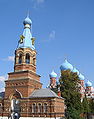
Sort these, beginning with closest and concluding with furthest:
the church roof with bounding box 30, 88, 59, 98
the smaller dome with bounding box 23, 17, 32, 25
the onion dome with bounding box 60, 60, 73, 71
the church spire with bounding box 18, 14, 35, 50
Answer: the church roof with bounding box 30, 88, 59, 98 → the church spire with bounding box 18, 14, 35, 50 → the smaller dome with bounding box 23, 17, 32, 25 → the onion dome with bounding box 60, 60, 73, 71

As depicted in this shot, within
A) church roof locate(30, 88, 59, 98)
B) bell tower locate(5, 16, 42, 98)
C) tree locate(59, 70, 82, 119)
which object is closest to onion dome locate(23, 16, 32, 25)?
bell tower locate(5, 16, 42, 98)

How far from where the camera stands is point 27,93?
108ft

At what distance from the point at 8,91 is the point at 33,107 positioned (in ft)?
18.1

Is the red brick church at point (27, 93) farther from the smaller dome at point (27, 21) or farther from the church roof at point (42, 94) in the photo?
the smaller dome at point (27, 21)

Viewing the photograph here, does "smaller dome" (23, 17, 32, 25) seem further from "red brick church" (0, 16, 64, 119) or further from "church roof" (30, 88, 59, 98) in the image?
"church roof" (30, 88, 59, 98)

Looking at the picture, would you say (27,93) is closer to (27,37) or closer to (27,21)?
(27,37)

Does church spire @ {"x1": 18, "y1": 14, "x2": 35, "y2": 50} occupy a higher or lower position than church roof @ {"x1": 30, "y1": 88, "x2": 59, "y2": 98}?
higher

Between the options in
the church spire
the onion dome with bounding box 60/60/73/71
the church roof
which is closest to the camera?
the church roof

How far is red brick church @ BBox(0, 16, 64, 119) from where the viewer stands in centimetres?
3180

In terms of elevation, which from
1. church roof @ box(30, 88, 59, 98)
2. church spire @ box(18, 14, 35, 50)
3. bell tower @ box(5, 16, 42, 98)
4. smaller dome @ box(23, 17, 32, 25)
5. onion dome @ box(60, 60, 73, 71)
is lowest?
church roof @ box(30, 88, 59, 98)

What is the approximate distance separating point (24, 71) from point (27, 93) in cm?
385

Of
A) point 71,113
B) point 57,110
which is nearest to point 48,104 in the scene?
point 57,110

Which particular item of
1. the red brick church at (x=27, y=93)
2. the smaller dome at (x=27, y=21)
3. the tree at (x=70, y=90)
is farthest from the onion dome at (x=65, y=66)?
the smaller dome at (x=27, y=21)

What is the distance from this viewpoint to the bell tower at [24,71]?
110 ft
